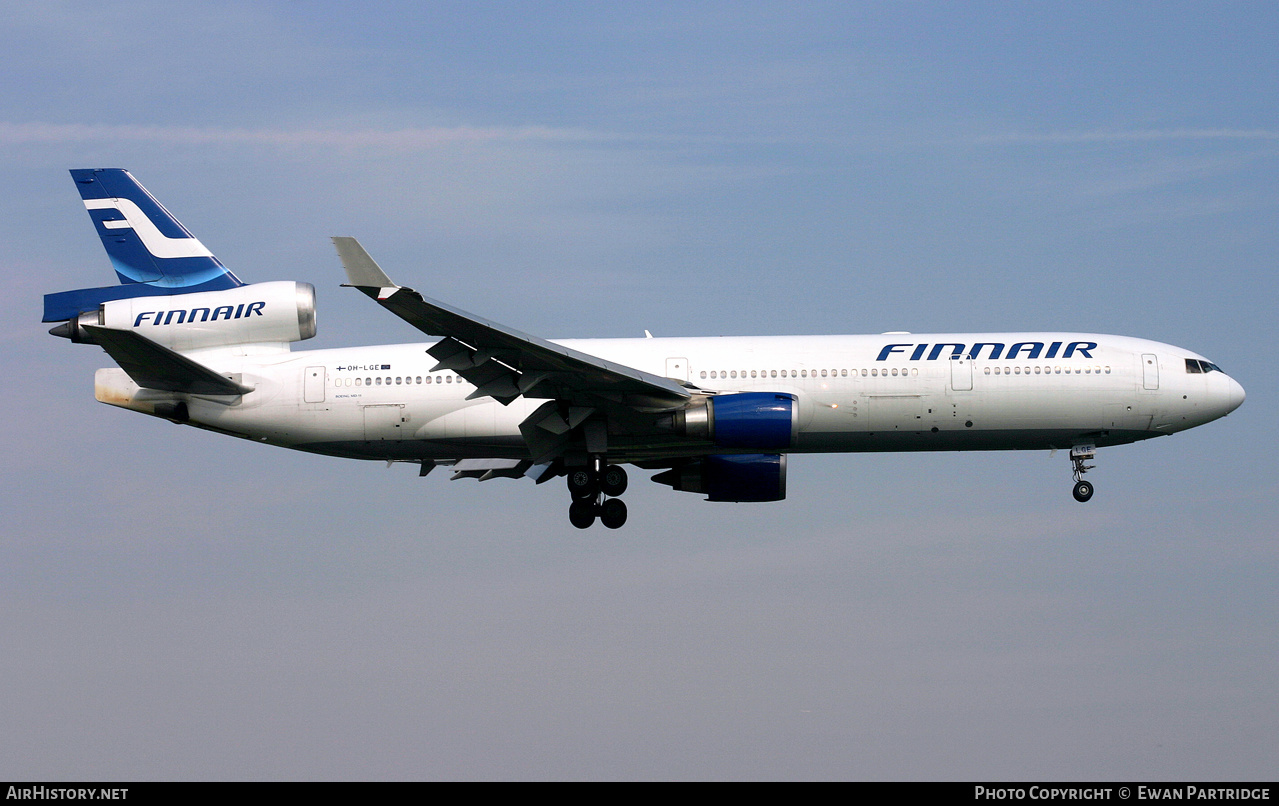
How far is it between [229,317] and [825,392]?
1437cm

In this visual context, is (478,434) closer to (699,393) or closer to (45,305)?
(699,393)

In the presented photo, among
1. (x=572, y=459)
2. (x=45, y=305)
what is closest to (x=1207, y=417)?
(x=572, y=459)

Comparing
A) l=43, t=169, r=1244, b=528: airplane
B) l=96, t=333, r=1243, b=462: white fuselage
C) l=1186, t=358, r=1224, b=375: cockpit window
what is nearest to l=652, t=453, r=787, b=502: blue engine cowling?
l=43, t=169, r=1244, b=528: airplane

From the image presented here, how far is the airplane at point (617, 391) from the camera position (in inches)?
1225

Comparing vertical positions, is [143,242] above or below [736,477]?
above

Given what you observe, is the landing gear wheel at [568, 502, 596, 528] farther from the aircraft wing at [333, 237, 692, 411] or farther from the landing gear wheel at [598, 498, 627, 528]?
the aircraft wing at [333, 237, 692, 411]

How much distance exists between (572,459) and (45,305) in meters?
12.8

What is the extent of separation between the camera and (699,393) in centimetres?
3062

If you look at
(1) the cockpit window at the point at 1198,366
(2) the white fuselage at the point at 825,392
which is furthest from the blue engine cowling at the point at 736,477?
(1) the cockpit window at the point at 1198,366

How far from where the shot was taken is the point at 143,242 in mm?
33812

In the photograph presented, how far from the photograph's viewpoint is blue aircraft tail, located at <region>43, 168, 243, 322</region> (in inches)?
1321

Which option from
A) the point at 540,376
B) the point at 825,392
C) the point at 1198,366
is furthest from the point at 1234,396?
the point at 540,376

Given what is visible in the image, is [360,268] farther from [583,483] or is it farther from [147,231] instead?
[147,231]

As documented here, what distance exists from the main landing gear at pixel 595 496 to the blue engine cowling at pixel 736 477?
8.39 ft
